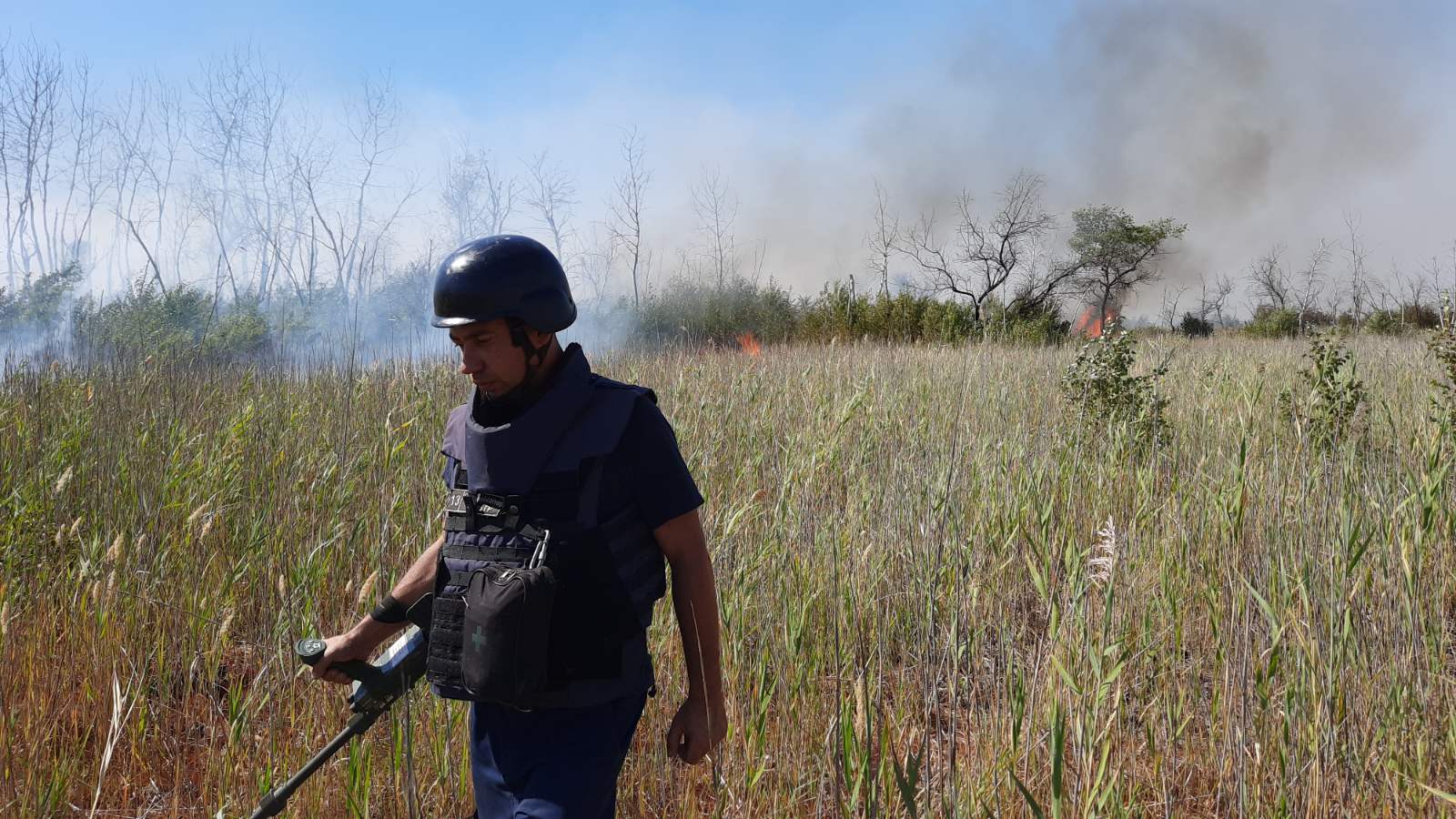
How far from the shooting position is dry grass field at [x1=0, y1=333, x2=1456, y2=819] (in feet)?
6.16

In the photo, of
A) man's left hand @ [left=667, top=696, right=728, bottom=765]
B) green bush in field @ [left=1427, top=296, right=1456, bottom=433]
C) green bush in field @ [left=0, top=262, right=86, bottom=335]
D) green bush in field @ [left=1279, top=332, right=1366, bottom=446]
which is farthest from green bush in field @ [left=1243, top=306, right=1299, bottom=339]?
green bush in field @ [left=0, top=262, right=86, bottom=335]

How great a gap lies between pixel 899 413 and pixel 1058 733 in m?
3.91

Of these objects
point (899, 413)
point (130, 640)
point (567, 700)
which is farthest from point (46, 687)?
point (899, 413)

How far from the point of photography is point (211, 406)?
4996 mm

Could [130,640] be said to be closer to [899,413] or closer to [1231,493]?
[1231,493]

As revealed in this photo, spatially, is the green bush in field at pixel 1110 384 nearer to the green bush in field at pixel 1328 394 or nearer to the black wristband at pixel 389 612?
the green bush in field at pixel 1328 394

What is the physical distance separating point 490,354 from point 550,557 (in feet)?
1.22

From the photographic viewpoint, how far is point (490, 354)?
4.78ft

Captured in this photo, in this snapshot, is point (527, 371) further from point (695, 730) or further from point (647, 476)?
point (695, 730)

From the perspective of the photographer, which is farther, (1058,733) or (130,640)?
(130,640)

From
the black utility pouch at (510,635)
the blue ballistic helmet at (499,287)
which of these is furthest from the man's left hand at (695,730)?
the blue ballistic helmet at (499,287)

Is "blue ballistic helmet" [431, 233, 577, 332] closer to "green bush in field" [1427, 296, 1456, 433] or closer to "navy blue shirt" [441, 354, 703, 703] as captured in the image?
"navy blue shirt" [441, 354, 703, 703]

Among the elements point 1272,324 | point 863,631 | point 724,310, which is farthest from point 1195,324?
point 863,631

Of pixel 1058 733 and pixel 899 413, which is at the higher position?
pixel 899 413
